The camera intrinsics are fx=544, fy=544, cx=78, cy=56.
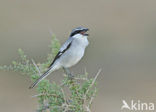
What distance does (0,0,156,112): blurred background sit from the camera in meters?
8.28

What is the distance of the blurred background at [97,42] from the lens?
8.28m

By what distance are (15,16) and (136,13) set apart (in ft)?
9.16

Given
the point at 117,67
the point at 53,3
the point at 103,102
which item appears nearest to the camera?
the point at 103,102

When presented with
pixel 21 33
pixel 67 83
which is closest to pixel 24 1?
pixel 21 33

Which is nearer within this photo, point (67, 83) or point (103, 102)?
point (67, 83)

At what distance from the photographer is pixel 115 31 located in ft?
37.9

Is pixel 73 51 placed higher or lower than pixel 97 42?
higher

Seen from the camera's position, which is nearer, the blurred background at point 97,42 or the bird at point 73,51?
the bird at point 73,51

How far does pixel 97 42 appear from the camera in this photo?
10.7 m

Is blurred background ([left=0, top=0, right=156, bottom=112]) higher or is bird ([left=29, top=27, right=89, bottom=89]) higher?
bird ([left=29, top=27, right=89, bottom=89])

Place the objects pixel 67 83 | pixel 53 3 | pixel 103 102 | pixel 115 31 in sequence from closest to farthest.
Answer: pixel 67 83 → pixel 103 102 → pixel 115 31 → pixel 53 3

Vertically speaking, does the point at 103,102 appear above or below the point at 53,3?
below

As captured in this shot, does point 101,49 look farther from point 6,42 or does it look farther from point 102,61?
point 6,42

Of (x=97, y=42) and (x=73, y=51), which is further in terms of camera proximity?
(x=97, y=42)
